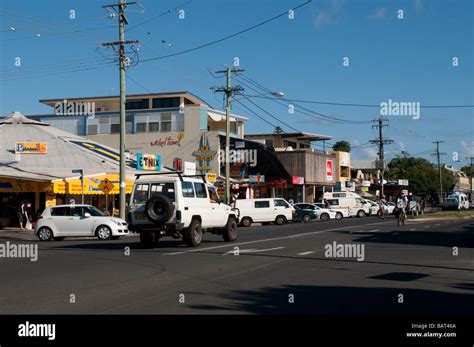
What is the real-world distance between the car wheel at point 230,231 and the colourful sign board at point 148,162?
20449 mm

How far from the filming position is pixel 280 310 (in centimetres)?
985

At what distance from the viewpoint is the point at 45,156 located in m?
42.7

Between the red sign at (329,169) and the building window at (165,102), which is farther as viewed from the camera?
the red sign at (329,169)

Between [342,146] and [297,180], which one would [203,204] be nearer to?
[297,180]

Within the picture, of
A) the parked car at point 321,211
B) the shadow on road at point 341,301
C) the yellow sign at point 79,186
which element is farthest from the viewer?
the parked car at point 321,211

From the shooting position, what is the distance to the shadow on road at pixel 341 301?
9.75 m

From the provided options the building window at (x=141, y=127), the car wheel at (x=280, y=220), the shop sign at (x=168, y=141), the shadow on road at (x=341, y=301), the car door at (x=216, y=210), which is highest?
the building window at (x=141, y=127)

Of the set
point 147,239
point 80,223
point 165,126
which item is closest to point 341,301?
point 147,239

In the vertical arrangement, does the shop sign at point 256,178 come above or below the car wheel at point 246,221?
above

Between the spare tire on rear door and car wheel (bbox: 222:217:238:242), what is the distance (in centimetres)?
387

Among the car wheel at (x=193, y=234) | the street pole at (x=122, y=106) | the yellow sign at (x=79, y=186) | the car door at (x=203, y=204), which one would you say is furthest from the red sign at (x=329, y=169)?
the car wheel at (x=193, y=234)

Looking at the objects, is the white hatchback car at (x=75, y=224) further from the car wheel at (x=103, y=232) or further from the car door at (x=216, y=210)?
the car door at (x=216, y=210)

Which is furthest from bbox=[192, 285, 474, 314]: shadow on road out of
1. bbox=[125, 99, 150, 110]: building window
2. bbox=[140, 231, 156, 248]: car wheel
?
bbox=[125, 99, 150, 110]: building window

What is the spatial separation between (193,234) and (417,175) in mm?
93702
